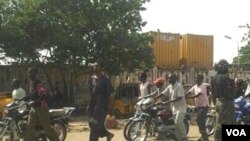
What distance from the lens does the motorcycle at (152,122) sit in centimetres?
1123

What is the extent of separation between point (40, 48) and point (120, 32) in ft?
10.9

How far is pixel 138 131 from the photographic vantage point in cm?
1125

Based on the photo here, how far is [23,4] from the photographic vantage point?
2019 centimetres

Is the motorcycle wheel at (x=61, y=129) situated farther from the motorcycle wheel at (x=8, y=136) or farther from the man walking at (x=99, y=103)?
the man walking at (x=99, y=103)

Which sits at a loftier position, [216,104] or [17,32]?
[17,32]

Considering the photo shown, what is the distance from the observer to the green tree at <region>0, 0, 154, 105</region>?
1973 centimetres

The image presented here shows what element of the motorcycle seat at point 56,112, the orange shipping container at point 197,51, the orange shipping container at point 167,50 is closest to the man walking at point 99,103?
the motorcycle seat at point 56,112

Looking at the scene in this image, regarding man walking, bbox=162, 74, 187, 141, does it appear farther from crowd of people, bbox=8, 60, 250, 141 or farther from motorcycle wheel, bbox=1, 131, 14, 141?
motorcycle wheel, bbox=1, 131, 14, 141

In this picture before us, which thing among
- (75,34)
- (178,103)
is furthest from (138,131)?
(75,34)

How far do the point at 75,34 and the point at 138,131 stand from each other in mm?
9661

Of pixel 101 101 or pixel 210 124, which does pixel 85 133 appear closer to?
pixel 210 124

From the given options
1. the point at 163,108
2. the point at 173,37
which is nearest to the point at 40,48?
the point at 173,37

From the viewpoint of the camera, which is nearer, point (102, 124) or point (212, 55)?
point (102, 124)

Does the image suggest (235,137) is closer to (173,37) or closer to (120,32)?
(120,32)
